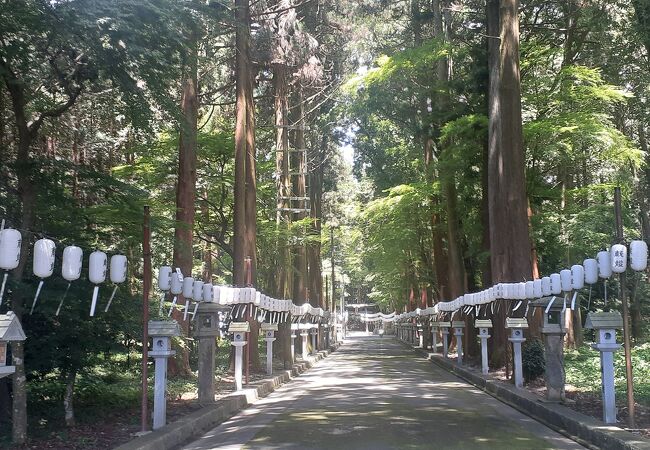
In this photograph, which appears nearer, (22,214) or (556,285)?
(22,214)

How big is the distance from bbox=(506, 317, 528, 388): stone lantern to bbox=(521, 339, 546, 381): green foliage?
0.38 metres

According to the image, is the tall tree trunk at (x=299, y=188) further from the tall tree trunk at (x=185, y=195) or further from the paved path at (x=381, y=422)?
the paved path at (x=381, y=422)

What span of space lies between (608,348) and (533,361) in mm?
6144

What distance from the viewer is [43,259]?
7.52m

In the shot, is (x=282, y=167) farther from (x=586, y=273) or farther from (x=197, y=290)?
(x=586, y=273)

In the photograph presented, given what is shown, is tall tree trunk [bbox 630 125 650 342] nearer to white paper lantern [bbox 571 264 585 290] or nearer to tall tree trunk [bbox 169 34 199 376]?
white paper lantern [bbox 571 264 585 290]

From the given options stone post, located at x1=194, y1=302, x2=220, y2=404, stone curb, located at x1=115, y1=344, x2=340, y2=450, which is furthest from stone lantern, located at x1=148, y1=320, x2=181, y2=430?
stone post, located at x1=194, y1=302, x2=220, y2=404

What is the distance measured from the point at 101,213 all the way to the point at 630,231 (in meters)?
20.5

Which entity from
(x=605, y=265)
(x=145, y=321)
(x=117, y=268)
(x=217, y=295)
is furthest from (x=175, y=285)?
(x=605, y=265)

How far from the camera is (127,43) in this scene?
9695 millimetres

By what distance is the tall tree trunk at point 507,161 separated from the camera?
58.0ft

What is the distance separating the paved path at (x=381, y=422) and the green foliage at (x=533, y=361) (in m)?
1.13

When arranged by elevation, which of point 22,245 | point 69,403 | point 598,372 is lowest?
point 598,372

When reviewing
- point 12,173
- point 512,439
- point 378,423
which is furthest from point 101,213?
point 512,439
